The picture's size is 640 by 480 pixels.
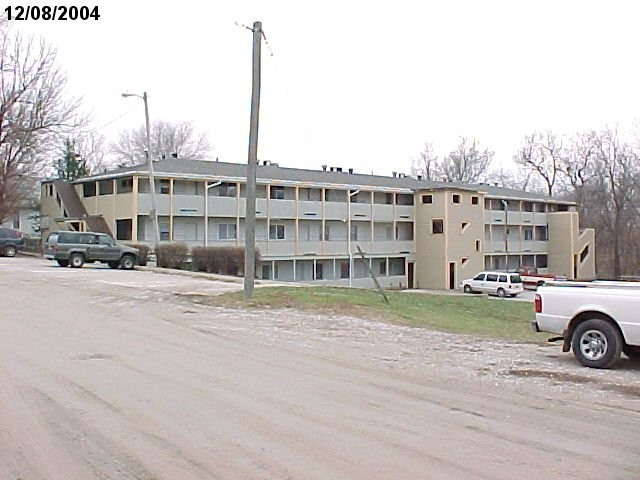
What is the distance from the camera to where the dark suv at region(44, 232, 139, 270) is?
33.1 m

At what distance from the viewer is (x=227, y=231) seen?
1860 inches

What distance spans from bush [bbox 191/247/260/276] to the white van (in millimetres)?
20450

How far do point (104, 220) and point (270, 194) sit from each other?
10.4 m

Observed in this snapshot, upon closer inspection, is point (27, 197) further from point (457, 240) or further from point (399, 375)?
point (399, 375)

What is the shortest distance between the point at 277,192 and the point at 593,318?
39335mm

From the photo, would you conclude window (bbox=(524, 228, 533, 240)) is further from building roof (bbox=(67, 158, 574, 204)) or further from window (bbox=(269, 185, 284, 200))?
window (bbox=(269, 185, 284, 200))

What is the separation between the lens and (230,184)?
47.3 m

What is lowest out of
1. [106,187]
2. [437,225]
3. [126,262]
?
[126,262]

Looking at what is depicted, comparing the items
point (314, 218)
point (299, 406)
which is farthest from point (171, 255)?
point (299, 406)

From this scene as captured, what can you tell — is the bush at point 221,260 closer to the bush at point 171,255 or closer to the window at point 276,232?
the bush at point 171,255

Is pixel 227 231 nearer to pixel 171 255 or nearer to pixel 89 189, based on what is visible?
pixel 89 189

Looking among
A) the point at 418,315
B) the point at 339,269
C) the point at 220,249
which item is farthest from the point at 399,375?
the point at 339,269

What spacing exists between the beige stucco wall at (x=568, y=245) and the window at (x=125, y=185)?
40.3 metres

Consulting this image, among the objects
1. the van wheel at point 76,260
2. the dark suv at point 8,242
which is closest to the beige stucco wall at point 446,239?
the dark suv at point 8,242
